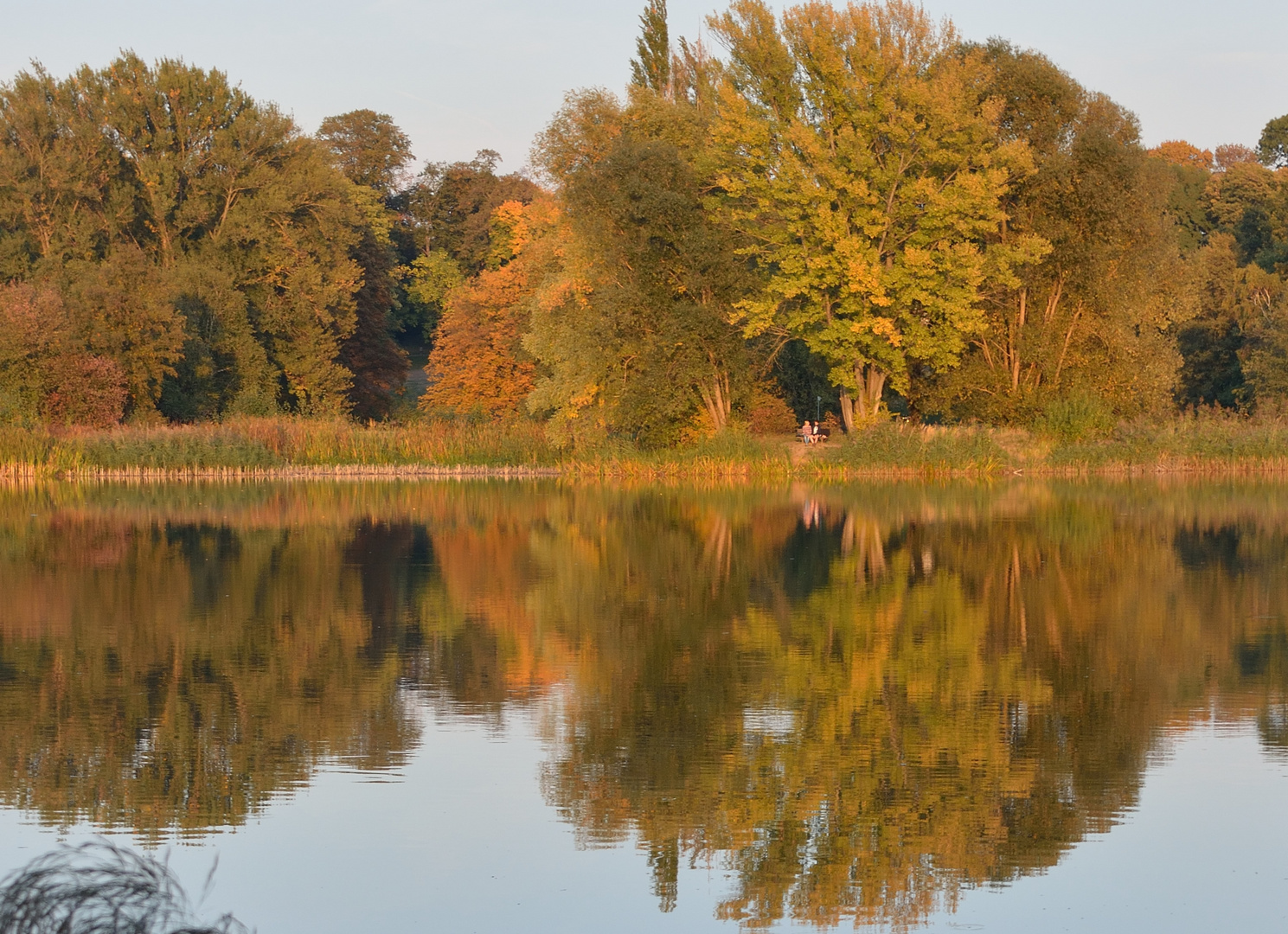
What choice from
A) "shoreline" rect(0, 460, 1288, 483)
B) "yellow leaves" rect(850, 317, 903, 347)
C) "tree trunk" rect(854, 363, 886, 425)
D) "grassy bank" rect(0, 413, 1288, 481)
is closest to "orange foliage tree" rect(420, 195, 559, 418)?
"grassy bank" rect(0, 413, 1288, 481)

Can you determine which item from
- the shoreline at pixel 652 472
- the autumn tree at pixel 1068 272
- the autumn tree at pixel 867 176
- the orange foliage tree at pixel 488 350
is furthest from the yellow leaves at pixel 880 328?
the orange foliage tree at pixel 488 350

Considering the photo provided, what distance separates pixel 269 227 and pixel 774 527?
36092 mm

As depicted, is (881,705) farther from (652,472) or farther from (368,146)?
(368,146)

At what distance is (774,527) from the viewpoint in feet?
79.2

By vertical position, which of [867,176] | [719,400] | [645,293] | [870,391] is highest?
[867,176]

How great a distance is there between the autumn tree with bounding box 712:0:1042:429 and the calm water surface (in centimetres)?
1961

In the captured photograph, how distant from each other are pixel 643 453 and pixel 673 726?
30.7 meters

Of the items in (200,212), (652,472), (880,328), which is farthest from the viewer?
(200,212)

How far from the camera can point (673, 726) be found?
9852 mm

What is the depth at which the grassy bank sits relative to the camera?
122 ft

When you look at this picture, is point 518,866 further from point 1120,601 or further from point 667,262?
point 667,262

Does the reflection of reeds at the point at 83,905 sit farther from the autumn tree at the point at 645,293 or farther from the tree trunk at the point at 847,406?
the tree trunk at the point at 847,406

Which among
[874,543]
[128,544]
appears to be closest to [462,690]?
[874,543]

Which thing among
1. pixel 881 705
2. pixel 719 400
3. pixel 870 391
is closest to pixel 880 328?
pixel 870 391
